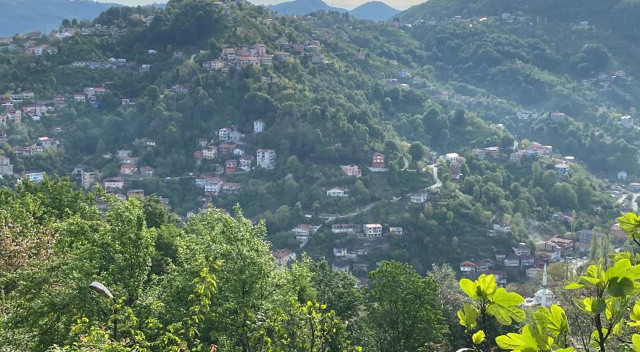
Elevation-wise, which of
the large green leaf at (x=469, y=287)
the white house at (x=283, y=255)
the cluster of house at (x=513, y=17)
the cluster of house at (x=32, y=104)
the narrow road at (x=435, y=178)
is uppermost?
the large green leaf at (x=469, y=287)

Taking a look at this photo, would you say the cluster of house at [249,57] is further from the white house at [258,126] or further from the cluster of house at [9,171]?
the cluster of house at [9,171]

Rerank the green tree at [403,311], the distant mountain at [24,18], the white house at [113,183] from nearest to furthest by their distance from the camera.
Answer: the green tree at [403,311] < the white house at [113,183] < the distant mountain at [24,18]

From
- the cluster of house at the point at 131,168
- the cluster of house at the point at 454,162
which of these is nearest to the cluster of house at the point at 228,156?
the cluster of house at the point at 131,168

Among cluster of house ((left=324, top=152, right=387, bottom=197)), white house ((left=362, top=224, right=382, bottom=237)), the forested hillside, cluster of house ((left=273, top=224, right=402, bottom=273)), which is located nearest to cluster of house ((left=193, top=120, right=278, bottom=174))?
the forested hillside

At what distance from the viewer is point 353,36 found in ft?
296

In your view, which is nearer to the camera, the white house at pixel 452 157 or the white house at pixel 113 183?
the white house at pixel 113 183

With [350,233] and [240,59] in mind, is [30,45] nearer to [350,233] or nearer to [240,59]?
[240,59]

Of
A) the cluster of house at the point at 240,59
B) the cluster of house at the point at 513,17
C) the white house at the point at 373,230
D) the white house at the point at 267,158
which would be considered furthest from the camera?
the cluster of house at the point at 513,17

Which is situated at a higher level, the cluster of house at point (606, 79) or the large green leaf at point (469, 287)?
the large green leaf at point (469, 287)

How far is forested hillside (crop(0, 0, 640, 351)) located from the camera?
1077cm

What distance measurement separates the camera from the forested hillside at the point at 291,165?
10.8 meters

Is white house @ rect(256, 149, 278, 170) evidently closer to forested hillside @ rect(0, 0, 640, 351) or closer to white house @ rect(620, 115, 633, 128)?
forested hillside @ rect(0, 0, 640, 351)

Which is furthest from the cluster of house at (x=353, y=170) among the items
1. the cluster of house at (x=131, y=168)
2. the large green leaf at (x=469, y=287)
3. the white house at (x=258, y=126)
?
the large green leaf at (x=469, y=287)

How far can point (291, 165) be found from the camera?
51.3 m
